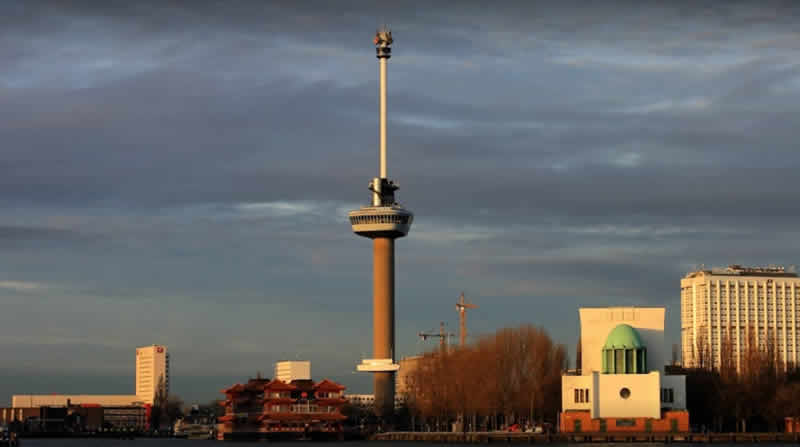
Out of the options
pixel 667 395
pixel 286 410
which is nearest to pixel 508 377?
pixel 667 395

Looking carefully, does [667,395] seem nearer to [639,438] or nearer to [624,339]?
[624,339]

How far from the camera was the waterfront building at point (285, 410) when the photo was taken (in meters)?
178

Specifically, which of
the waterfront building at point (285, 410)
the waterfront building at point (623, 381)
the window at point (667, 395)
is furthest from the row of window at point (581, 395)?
the waterfront building at point (285, 410)

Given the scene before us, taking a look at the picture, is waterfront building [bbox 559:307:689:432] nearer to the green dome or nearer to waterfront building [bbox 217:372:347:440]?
the green dome

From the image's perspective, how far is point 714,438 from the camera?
→ 137 metres

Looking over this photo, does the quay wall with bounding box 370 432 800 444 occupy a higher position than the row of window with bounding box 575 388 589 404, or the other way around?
the row of window with bounding box 575 388 589 404

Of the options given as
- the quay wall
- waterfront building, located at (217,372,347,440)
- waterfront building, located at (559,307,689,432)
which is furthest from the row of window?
waterfront building, located at (217,372,347,440)

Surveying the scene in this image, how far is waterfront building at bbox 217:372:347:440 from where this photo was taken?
584 feet

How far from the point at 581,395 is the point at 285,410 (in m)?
51.3

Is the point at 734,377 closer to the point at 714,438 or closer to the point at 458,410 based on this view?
the point at 714,438

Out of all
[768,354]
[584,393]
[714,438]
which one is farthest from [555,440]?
[768,354]

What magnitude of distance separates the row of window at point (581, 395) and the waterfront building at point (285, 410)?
4622cm

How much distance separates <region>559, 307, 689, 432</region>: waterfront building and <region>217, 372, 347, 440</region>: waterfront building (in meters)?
43.3

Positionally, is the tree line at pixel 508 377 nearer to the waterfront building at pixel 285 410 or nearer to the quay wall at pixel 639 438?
the quay wall at pixel 639 438
